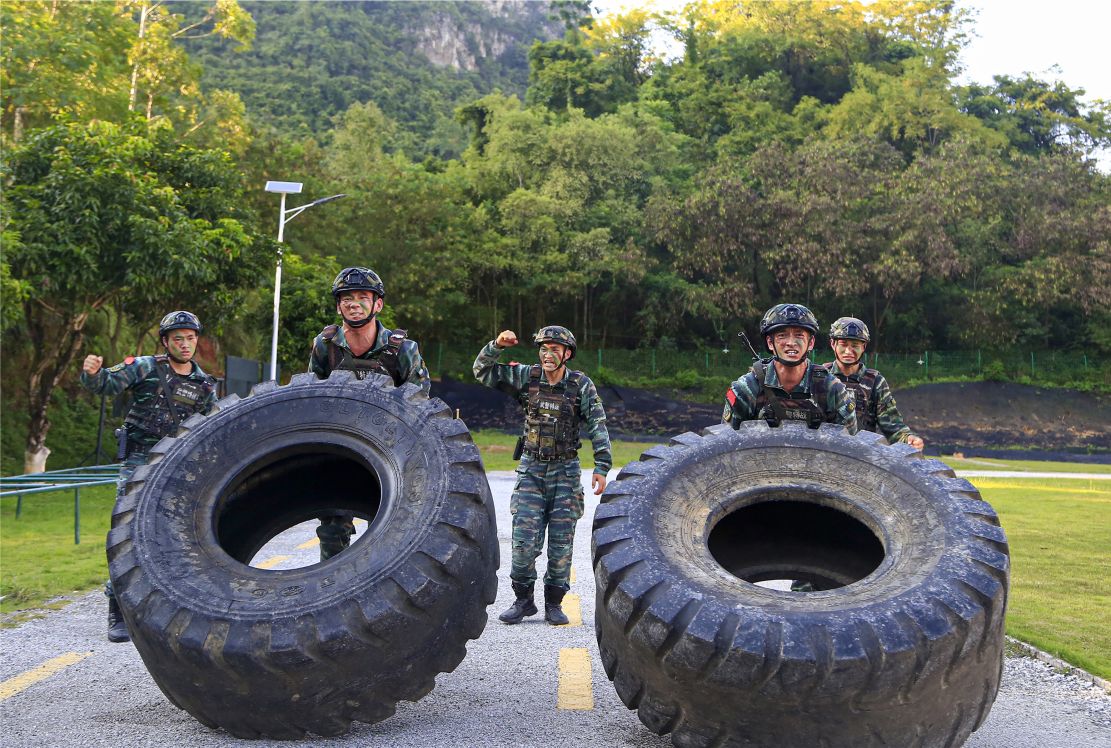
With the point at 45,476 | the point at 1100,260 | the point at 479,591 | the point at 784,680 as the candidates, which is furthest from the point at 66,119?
the point at 1100,260

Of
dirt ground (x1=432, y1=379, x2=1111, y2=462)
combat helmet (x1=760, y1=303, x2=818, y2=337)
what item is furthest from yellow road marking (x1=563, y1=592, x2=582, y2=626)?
dirt ground (x1=432, y1=379, x2=1111, y2=462)

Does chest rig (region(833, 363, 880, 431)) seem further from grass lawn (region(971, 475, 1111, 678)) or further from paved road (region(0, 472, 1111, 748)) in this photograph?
paved road (region(0, 472, 1111, 748))

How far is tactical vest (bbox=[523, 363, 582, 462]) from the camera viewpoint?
23.9ft

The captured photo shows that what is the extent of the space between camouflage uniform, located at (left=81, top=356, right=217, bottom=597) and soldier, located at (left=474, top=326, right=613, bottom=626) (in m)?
2.01

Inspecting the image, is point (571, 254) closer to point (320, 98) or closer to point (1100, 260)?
point (1100, 260)

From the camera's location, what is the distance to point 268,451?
207 inches

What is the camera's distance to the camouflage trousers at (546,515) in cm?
711

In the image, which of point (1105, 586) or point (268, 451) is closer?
point (268, 451)

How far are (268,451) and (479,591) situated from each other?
1355 mm

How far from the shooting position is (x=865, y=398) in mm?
7754

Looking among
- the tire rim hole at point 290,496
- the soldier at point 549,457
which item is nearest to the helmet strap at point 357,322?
the tire rim hole at point 290,496

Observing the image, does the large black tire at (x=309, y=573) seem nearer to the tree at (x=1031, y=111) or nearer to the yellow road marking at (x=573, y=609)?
the yellow road marking at (x=573, y=609)

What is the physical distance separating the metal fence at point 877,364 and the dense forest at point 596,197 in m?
0.86

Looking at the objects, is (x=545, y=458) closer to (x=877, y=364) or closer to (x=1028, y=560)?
(x=1028, y=560)
